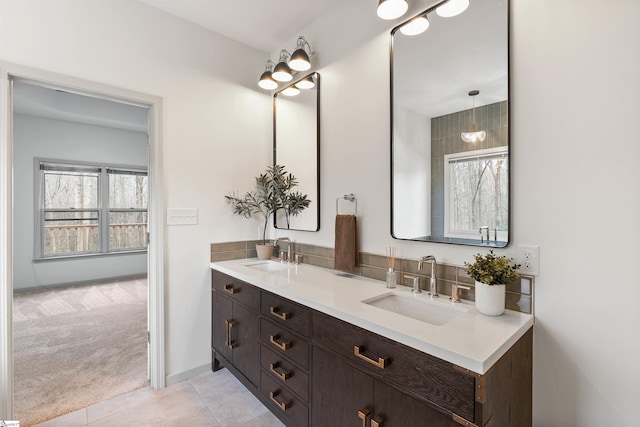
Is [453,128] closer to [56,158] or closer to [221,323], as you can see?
[221,323]

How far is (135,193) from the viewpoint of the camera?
5.87m

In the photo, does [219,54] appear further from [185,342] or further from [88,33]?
[185,342]

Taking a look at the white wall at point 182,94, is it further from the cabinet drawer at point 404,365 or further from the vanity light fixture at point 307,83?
the cabinet drawer at point 404,365

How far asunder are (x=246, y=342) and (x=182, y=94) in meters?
1.94

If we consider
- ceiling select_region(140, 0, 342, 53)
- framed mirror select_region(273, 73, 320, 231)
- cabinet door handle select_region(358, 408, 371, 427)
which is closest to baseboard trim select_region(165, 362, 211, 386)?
framed mirror select_region(273, 73, 320, 231)

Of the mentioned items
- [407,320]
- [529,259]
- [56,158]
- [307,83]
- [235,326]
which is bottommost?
[235,326]

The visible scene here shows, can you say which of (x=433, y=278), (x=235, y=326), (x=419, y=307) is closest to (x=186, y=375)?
(x=235, y=326)

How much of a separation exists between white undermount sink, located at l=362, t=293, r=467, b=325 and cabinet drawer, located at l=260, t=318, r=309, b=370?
1.42 ft

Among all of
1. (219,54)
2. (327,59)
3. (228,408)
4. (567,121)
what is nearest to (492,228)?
(567,121)

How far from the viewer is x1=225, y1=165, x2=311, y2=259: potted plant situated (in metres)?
2.59

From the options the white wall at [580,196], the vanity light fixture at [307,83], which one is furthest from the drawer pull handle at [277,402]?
the vanity light fixture at [307,83]

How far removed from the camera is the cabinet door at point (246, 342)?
200cm

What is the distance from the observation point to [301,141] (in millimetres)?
2564

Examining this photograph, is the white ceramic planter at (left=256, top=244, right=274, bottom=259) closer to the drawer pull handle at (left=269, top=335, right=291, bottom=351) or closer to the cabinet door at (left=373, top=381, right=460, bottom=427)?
the drawer pull handle at (left=269, top=335, right=291, bottom=351)
